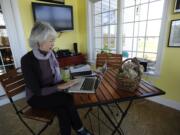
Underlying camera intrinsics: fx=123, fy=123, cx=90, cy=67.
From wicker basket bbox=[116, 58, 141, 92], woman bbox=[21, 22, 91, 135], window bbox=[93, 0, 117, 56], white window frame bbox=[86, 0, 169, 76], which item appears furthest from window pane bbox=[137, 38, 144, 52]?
woman bbox=[21, 22, 91, 135]

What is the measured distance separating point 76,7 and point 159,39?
236cm

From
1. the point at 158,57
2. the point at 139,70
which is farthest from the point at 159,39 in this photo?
the point at 139,70

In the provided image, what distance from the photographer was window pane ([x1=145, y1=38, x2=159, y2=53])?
7.19 ft

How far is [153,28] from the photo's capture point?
2.19 meters

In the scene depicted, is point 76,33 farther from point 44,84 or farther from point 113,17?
point 44,84

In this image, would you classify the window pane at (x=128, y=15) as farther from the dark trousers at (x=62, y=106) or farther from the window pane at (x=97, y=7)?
the dark trousers at (x=62, y=106)

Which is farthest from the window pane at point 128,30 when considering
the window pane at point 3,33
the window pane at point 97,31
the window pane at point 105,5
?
the window pane at point 3,33

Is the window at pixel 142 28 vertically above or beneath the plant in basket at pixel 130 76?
above

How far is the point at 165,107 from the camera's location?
7.10 ft

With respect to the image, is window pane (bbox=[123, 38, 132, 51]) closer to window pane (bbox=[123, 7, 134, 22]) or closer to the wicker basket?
window pane (bbox=[123, 7, 134, 22])

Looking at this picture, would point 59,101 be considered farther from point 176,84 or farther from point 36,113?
point 176,84

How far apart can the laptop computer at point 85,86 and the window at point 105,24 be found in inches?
72.1

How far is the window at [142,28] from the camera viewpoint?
2135mm

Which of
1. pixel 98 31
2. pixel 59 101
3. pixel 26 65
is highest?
pixel 98 31
